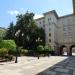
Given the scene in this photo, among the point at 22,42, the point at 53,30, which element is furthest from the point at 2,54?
the point at 53,30

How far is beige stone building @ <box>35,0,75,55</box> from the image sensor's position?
8068 cm

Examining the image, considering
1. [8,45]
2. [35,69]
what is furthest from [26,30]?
[35,69]

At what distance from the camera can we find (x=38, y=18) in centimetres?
9125

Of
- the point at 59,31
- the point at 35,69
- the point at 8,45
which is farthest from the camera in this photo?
the point at 59,31

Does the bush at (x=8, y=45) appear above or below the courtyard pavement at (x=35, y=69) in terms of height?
above

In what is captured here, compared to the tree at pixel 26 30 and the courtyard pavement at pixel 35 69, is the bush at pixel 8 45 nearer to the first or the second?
the courtyard pavement at pixel 35 69

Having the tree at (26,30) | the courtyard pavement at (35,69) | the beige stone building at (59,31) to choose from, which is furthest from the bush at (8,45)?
the beige stone building at (59,31)

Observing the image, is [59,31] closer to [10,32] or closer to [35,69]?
[10,32]

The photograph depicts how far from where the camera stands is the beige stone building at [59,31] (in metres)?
80.7

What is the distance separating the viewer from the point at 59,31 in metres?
86.3

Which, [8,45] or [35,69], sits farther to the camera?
[8,45]

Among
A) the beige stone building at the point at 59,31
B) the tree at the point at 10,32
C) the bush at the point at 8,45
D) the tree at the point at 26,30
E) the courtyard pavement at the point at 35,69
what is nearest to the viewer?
the courtyard pavement at the point at 35,69

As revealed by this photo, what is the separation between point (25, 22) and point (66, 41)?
22.7 m

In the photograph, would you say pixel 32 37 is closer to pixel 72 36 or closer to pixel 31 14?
pixel 31 14
